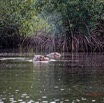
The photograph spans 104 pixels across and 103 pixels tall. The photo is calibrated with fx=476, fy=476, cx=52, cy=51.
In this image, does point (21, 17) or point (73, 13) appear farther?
point (21, 17)

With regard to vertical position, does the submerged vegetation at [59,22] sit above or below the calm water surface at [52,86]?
above

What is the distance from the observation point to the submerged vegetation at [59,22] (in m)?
47.6

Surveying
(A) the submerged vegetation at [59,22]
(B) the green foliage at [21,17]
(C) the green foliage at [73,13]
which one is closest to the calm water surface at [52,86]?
(A) the submerged vegetation at [59,22]

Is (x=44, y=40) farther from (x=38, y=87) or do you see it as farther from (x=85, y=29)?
(x=38, y=87)

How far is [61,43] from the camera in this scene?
48.5 meters

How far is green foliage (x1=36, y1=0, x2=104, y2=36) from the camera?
47562mm

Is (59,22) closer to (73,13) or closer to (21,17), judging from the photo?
(73,13)

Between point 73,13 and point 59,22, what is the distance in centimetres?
172

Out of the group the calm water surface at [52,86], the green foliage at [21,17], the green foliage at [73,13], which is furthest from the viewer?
the green foliage at [21,17]

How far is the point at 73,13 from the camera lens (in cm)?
4819

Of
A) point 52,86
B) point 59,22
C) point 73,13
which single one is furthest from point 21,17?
point 52,86

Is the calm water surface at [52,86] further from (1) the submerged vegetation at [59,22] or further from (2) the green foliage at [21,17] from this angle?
(2) the green foliage at [21,17]

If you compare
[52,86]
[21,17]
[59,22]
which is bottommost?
[52,86]

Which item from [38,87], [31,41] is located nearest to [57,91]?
[38,87]
